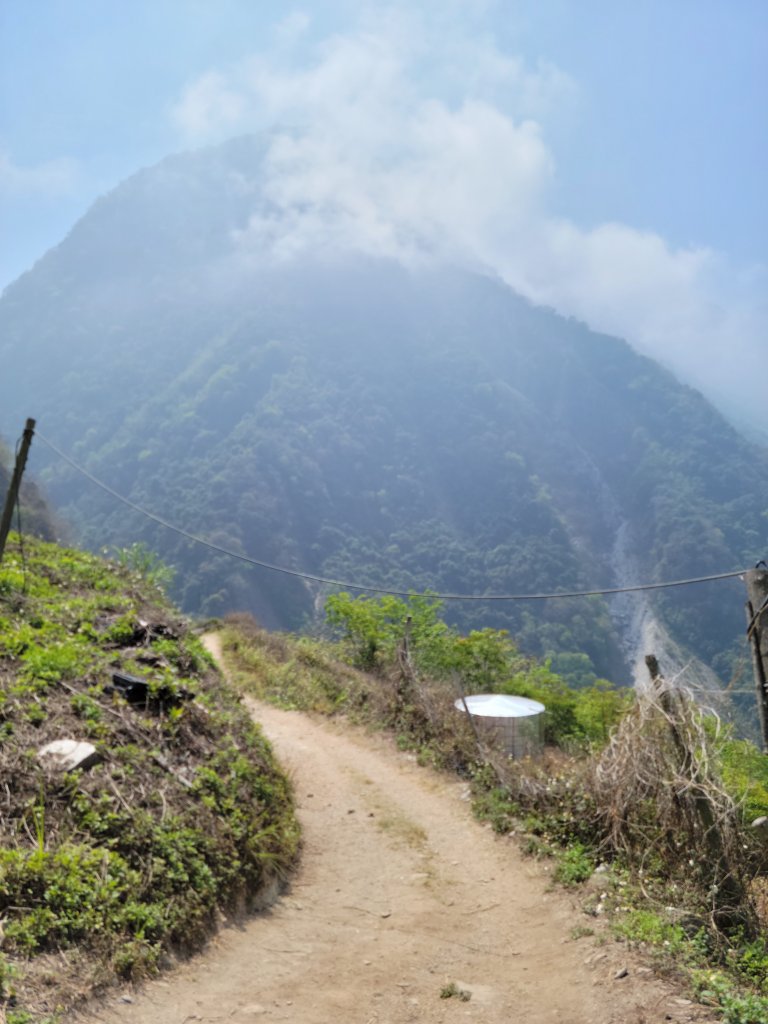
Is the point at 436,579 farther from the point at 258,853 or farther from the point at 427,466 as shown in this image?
the point at 258,853

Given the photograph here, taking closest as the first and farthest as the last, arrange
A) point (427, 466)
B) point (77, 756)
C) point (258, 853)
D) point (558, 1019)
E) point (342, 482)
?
point (558, 1019)
point (77, 756)
point (258, 853)
point (342, 482)
point (427, 466)

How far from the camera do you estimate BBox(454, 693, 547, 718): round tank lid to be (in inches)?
490

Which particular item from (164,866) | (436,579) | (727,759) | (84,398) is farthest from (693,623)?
(84,398)

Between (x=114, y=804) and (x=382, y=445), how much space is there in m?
120

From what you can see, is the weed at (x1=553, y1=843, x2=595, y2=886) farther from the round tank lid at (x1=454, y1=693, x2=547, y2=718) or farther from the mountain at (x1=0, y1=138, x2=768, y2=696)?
the mountain at (x1=0, y1=138, x2=768, y2=696)

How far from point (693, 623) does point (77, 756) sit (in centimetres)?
6284

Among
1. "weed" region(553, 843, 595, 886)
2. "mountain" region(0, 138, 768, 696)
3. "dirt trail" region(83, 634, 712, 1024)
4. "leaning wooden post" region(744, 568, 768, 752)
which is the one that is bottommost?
"dirt trail" region(83, 634, 712, 1024)

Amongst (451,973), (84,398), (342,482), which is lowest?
(451,973)

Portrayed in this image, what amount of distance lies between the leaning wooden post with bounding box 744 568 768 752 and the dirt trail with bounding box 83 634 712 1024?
83.2 inches

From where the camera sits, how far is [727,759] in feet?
24.4

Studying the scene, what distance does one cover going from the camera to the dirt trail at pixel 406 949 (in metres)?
4.95

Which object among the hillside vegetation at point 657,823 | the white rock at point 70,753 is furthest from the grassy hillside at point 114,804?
the hillside vegetation at point 657,823

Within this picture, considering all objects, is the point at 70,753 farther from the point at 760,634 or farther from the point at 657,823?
the point at 760,634

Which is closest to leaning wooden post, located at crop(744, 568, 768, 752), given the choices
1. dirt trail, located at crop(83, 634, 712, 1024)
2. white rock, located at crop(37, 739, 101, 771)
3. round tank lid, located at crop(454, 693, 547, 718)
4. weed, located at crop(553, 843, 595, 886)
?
dirt trail, located at crop(83, 634, 712, 1024)
